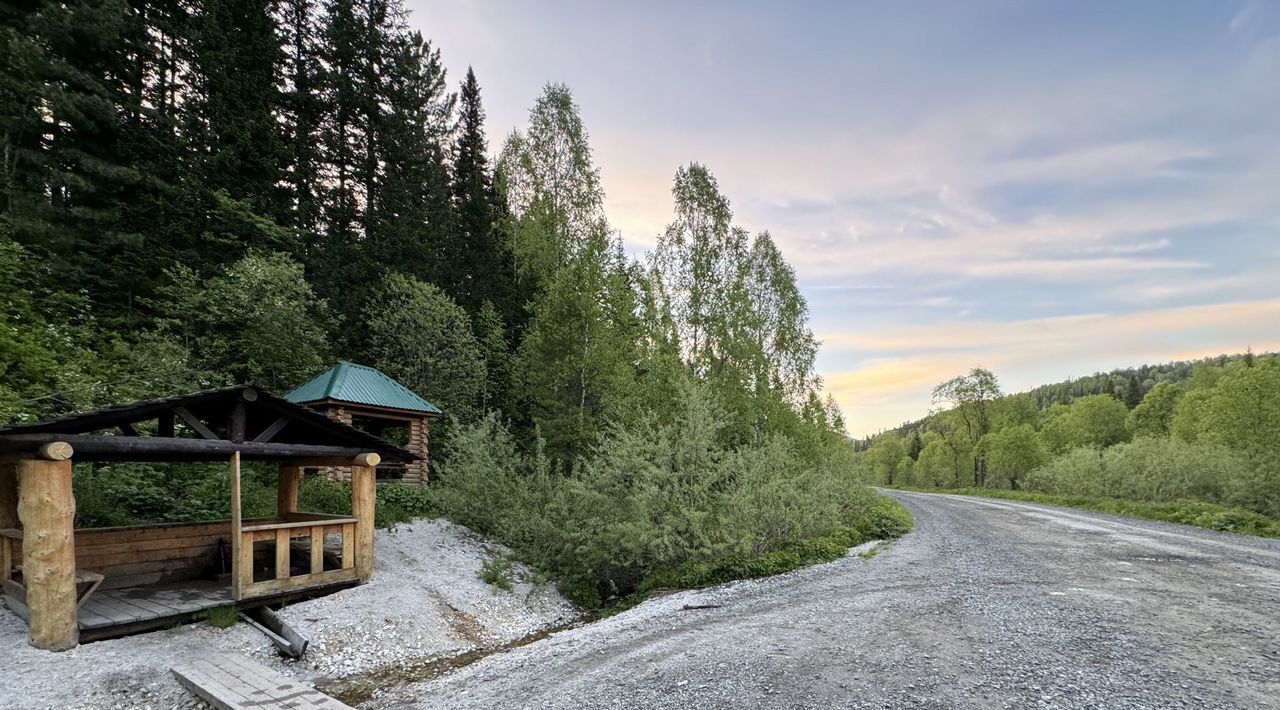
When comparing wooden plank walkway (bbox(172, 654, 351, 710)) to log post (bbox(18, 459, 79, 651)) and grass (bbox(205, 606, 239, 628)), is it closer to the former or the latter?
grass (bbox(205, 606, 239, 628))

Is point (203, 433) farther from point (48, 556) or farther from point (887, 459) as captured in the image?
point (887, 459)

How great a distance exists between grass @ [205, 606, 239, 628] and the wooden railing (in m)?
0.22

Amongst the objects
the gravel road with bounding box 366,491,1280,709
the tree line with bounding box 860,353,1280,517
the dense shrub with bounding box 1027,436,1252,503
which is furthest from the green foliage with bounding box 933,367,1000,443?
the gravel road with bounding box 366,491,1280,709

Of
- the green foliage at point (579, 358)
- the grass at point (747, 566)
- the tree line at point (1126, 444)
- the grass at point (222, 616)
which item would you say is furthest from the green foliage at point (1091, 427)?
the grass at point (222, 616)

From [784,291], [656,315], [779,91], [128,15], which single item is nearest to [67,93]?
[128,15]

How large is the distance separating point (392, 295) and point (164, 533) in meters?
13.5

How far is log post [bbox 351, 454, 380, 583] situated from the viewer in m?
9.16

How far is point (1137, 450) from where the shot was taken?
24203 millimetres

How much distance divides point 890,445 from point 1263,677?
82249 millimetres

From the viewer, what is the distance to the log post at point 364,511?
9164mm

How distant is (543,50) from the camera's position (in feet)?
50.8

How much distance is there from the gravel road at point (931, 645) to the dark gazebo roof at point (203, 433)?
14.0 ft

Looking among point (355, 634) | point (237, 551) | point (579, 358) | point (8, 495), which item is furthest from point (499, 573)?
point (8, 495)

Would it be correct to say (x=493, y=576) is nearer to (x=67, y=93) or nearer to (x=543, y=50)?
(x=543, y=50)
